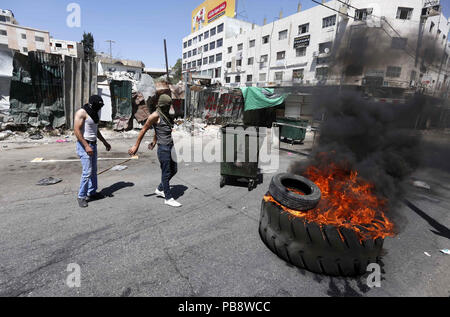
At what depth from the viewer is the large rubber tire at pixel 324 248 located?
7.55 feet

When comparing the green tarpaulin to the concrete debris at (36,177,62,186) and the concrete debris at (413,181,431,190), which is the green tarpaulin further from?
the concrete debris at (36,177,62,186)

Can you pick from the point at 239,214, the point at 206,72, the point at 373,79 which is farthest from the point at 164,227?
the point at 206,72

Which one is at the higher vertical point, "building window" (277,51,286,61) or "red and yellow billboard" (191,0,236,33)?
"red and yellow billboard" (191,0,236,33)

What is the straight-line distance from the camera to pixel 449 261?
113 inches

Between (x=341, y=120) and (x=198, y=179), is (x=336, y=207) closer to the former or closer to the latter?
(x=341, y=120)

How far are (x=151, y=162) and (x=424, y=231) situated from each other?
6.62 m

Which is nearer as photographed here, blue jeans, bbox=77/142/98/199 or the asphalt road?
the asphalt road

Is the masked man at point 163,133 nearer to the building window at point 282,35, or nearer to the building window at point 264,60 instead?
the building window at point 282,35

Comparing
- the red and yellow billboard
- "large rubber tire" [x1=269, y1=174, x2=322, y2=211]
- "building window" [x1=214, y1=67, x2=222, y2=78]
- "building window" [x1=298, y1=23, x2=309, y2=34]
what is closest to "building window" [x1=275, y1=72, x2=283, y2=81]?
"building window" [x1=298, y1=23, x2=309, y2=34]

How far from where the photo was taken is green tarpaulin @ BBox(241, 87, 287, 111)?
49.7 feet

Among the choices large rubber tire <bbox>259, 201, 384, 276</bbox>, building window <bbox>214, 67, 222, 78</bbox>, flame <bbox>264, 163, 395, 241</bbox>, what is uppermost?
building window <bbox>214, 67, 222, 78</bbox>

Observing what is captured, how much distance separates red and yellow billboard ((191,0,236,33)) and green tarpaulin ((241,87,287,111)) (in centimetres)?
3856

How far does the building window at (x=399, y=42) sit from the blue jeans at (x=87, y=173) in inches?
243

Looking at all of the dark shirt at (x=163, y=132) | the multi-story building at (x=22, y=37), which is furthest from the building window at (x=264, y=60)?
the multi-story building at (x=22, y=37)
